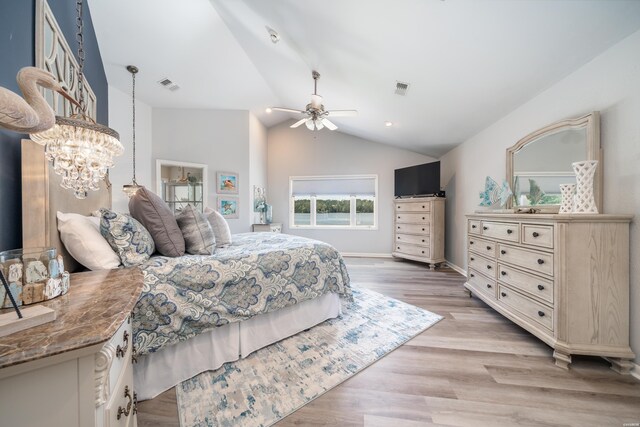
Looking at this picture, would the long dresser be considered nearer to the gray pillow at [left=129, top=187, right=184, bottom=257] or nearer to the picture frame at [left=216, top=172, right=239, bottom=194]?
the gray pillow at [left=129, top=187, right=184, bottom=257]

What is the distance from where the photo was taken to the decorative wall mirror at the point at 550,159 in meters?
1.77

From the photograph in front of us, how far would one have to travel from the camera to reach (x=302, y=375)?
159cm

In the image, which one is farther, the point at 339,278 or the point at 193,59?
the point at 193,59

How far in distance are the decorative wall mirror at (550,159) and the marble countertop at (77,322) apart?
2895mm

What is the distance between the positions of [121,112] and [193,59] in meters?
1.45

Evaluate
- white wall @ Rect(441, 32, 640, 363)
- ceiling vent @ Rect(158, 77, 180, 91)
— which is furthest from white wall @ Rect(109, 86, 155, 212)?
white wall @ Rect(441, 32, 640, 363)

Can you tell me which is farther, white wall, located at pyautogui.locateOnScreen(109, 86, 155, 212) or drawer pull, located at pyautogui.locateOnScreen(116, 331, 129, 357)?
white wall, located at pyautogui.locateOnScreen(109, 86, 155, 212)

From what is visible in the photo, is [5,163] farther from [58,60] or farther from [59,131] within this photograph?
[58,60]

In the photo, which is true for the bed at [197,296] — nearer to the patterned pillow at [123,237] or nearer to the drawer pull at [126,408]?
the patterned pillow at [123,237]

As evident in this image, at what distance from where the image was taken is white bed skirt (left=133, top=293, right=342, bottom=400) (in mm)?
1441

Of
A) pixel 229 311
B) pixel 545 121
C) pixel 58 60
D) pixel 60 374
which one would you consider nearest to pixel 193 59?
pixel 58 60

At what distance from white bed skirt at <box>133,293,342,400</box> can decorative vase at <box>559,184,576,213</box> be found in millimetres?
2168

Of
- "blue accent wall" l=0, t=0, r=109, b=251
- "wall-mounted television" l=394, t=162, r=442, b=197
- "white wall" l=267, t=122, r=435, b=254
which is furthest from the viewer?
"white wall" l=267, t=122, r=435, b=254

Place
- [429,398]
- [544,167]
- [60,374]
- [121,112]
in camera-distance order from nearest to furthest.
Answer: [60,374], [429,398], [544,167], [121,112]
